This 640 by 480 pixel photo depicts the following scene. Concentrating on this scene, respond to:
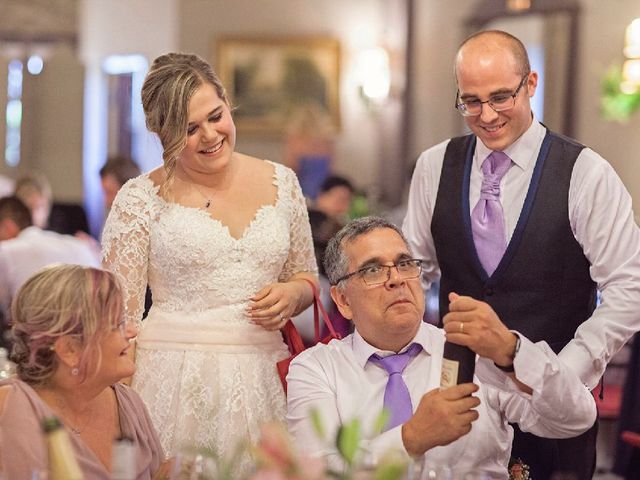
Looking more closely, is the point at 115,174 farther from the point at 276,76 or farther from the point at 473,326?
the point at 276,76

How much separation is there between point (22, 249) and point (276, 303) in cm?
363

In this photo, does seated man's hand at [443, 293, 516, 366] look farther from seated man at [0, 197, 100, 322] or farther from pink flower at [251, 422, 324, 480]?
seated man at [0, 197, 100, 322]

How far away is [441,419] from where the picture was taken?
232 cm

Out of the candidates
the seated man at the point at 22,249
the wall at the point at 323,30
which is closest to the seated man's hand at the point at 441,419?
the seated man at the point at 22,249

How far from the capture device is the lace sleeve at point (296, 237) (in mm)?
3254

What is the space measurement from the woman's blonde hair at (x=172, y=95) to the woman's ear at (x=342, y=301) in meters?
0.52

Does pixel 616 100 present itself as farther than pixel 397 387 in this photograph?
Yes

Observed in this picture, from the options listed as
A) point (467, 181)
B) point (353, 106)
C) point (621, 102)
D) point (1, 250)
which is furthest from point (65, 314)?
point (353, 106)

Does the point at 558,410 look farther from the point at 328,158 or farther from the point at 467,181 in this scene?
the point at 328,158

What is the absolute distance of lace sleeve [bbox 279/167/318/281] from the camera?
3254 millimetres

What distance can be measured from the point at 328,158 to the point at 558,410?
803 cm

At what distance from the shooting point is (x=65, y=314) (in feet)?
7.93

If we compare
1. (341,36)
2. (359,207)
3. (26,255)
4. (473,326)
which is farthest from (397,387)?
(341,36)

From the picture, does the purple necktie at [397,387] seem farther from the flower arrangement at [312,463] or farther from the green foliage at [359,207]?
the green foliage at [359,207]
